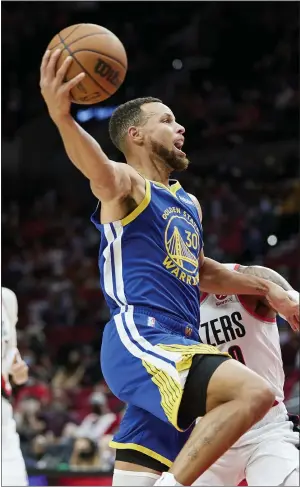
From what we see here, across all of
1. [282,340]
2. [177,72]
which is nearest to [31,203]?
[177,72]

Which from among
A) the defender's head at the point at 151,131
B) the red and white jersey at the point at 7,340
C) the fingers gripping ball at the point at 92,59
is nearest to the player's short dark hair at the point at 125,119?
the defender's head at the point at 151,131

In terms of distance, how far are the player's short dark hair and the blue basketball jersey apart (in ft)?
1.78

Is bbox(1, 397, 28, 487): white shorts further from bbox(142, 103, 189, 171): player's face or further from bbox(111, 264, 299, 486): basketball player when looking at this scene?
bbox(142, 103, 189, 171): player's face

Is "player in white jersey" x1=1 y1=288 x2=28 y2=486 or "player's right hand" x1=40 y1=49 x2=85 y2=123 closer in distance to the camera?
"player's right hand" x1=40 y1=49 x2=85 y2=123

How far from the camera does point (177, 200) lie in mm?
4309

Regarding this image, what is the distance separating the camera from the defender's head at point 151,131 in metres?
4.42

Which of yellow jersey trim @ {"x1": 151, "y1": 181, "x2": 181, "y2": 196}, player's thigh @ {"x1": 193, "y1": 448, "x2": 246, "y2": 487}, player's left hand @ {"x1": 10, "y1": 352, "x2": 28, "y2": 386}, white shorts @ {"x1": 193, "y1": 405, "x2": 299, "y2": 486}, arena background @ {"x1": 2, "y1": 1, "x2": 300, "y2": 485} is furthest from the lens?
arena background @ {"x1": 2, "y1": 1, "x2": 300, "y2": 485}

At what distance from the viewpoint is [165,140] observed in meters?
4.43

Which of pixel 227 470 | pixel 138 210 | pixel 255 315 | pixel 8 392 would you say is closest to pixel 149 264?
pixel 138 210

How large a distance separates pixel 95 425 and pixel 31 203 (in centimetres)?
792

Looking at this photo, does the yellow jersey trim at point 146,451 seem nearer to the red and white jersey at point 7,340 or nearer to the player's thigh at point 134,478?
the player's thigh at point 134,478

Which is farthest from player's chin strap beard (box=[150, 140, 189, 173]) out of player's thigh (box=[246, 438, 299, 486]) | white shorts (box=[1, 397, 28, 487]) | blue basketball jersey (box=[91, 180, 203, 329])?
white shorts (box=[1, 397, 28, 487])

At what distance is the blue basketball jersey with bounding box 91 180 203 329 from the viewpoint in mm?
3957

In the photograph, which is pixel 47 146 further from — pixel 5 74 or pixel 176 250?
pixel 176 250
